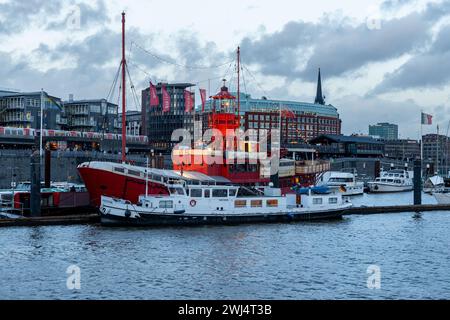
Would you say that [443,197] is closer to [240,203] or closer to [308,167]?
[308,167]

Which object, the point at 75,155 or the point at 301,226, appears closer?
the point at 301,226

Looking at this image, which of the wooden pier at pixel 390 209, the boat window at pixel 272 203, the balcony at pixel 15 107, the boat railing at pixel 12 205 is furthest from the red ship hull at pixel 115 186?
the balcony at pixel 15 107

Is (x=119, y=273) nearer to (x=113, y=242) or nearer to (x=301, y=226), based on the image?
(x=113, y=242)

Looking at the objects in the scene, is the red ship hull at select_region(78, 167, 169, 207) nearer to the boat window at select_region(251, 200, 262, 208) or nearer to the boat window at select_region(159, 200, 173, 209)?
the boat window at select_region(159, 200, 173, 209)

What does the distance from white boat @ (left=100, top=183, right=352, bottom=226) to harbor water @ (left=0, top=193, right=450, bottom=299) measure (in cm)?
164

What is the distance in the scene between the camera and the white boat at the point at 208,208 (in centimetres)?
5612

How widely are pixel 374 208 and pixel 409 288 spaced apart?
43.9 m

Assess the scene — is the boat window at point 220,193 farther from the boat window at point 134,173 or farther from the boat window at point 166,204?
the boat window at point 134,173

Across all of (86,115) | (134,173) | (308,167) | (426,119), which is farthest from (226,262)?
(86,115)

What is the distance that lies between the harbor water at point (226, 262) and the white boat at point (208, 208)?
64.6 inches

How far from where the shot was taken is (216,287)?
33.2 m

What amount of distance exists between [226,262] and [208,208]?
730 inches
